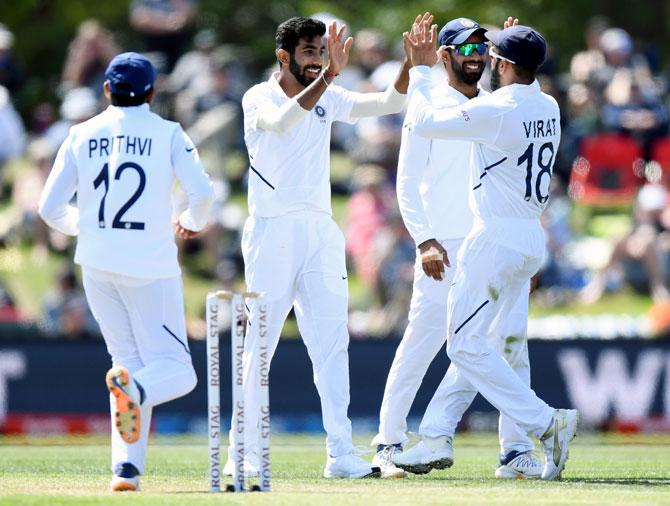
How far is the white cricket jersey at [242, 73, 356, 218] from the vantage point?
9477mm

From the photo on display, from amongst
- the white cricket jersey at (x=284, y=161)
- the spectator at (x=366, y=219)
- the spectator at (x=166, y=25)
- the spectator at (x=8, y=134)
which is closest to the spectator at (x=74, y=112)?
the spectator at (x=8, y=134)

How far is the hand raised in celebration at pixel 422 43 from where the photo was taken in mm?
9203

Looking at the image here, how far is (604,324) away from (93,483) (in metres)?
8.67

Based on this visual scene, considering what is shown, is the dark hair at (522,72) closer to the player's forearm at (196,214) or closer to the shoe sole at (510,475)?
the player's forearm at (196,214)

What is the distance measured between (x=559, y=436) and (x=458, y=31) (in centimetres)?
236

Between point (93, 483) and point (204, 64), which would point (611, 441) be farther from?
point (204, 64)

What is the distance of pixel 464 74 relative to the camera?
31.2ft

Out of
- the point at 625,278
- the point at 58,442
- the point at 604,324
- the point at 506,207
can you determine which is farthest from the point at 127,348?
the point at 625,278

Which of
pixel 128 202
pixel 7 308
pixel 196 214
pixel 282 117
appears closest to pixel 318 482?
pixel 196 214

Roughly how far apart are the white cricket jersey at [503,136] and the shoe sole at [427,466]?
1415 millimetres

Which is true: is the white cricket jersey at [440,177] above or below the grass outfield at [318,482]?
above

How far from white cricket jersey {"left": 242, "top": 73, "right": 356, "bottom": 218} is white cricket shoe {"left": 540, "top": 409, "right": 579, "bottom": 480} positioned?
1842 mm

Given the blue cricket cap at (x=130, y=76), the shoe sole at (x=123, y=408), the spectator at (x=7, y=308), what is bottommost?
the spectator at (x=7, y=308)

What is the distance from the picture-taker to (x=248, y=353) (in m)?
9.41
